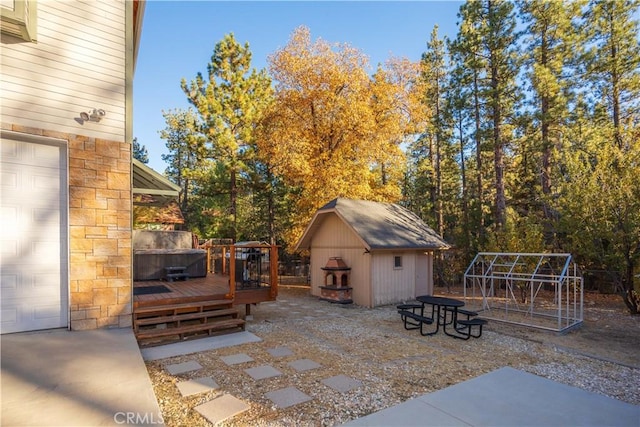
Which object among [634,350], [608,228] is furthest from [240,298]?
[608,228]

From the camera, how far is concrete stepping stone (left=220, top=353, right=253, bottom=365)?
211 inches

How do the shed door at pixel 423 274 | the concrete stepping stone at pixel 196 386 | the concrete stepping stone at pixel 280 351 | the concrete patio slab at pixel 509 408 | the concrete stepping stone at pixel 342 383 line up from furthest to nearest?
the shed door at pixel 423 274
the concrete stepping stone at pixel 280 351
the concrete stepping stone at pixel 342 383
the concrete stepping stone at pixel 196 386
the concrete patio slab at pixel 509 408

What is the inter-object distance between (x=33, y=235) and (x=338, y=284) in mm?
8358

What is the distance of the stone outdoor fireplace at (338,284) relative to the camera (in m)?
11.4

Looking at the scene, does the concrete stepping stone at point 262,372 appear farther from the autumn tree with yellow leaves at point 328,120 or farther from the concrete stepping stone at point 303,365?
the autumn tree with yellow leaves at point 328,120

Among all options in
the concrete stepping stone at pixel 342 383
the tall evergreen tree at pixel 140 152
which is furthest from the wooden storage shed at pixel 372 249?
the tall evergreen tree at pixel 140 152

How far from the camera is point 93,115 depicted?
5.53m

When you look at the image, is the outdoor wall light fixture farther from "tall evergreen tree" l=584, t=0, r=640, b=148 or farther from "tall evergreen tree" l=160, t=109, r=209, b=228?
"tall evergreen tree" l=584, t=0, r=640, b=148

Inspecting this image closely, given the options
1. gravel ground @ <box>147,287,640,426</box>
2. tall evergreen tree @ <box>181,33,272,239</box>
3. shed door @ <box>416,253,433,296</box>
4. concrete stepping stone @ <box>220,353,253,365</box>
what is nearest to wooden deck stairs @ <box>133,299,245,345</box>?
gravel ground @ <box>147,287,640,426</box>

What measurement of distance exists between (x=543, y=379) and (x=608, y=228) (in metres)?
6.63

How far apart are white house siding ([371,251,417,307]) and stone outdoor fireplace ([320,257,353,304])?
99cm

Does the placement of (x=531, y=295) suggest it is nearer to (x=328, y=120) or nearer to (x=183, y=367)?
(x=183, y=367)

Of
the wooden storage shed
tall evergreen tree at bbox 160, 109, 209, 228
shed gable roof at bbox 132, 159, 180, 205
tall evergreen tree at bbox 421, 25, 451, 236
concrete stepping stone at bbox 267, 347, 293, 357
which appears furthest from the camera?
tall evergreen tree at bbox 421, 25, 451, 236

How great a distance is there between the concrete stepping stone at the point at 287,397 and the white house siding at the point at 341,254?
676 centimetres
